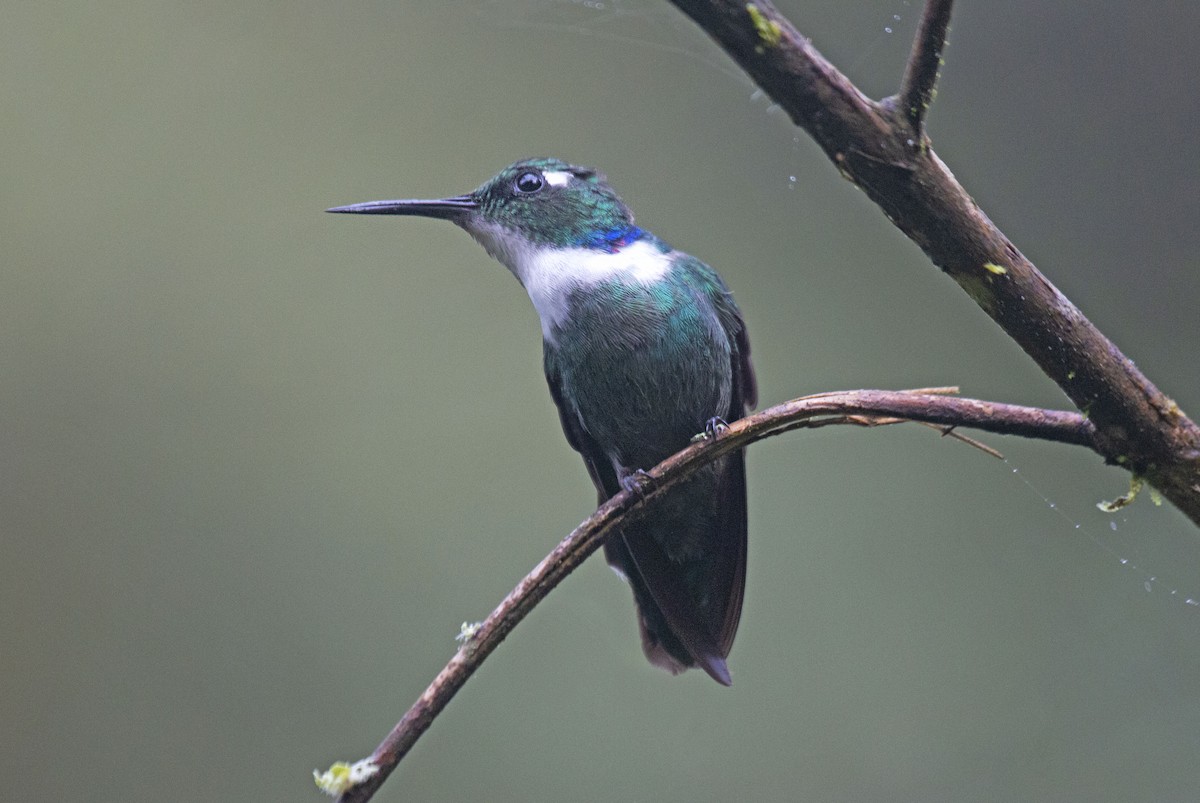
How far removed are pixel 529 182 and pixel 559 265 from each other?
0.21 meters

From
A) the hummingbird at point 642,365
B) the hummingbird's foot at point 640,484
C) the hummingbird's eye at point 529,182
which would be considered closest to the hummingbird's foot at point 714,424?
the hummingbird at point 642,365

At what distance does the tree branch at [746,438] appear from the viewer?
1185 mm

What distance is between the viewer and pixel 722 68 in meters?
1.54

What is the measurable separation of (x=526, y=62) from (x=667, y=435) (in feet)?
5.30

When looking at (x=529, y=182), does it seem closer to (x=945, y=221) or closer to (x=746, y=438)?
(x=746, y=438)

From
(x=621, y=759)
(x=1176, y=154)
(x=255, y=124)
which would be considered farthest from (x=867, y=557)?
(x=255, y=124)

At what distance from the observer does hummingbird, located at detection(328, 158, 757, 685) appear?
1.93m

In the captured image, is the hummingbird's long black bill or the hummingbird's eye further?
the hummingbird's eye

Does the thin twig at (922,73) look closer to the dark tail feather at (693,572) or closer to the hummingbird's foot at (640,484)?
the hummingbird's foot at (640,484)

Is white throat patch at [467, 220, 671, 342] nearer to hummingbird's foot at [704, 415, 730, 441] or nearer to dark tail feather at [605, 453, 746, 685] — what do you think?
hummingbird's foot at [704, 415, 730, 441]

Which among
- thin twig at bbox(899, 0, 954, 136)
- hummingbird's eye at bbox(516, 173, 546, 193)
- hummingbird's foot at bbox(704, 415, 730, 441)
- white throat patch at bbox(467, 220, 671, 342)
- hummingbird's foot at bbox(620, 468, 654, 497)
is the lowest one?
hummingbird's foot at bbox(620, 468, 654, 497)

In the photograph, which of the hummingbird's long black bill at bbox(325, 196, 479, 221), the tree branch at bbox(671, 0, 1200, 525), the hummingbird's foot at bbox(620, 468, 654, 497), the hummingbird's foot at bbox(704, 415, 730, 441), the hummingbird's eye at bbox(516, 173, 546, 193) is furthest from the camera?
the hummingbird's eye at bbox(516, 173, 546, 193)

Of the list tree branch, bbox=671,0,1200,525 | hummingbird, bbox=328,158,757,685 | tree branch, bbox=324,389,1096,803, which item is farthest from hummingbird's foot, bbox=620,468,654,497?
tree branch, bbox=671,0,1200,525

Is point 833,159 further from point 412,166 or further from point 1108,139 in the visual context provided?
point 1108,139
